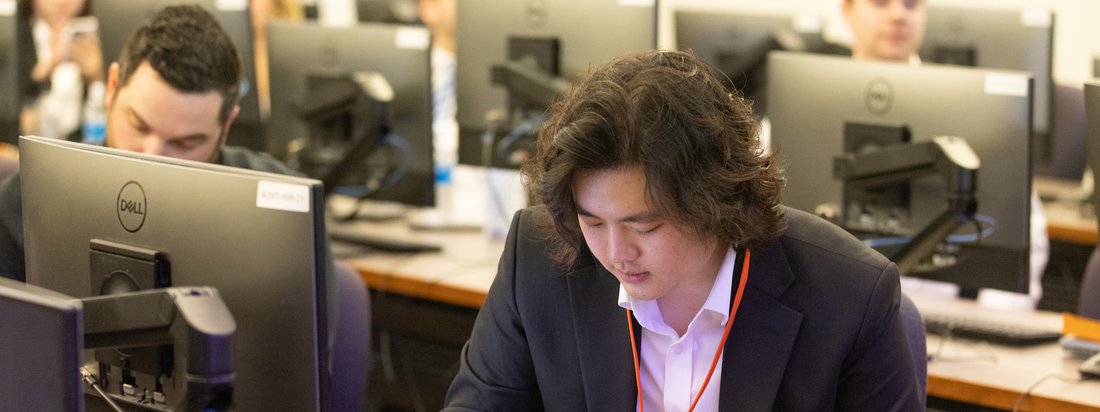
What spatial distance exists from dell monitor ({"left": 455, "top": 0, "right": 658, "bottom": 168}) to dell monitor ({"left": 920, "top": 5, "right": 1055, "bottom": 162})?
1.04 m

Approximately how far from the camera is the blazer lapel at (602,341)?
1587 millimetres

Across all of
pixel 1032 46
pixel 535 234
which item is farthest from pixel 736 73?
pixel 535 234

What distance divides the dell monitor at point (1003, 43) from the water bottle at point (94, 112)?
259 cm

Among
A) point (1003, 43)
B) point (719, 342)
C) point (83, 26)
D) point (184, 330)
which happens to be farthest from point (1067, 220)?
point (83, 26)

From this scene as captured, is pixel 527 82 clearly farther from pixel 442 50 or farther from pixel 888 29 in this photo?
pixel 442 50

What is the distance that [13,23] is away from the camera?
374cm

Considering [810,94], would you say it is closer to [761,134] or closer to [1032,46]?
[761,134]

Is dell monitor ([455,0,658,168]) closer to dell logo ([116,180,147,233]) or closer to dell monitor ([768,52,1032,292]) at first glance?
dell monitor ([768,52,1032,292])

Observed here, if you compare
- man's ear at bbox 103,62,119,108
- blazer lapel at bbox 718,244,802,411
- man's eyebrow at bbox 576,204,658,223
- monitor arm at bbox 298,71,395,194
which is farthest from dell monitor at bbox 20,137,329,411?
monitor arm at bbox 298,71,395,194

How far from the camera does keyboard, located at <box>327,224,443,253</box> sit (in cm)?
321

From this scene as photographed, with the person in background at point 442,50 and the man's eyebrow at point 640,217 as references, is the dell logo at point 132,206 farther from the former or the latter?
the person in background at point 442,50

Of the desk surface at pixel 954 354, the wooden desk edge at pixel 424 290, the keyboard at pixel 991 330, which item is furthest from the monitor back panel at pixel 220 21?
the keyboard at pixel 991 330

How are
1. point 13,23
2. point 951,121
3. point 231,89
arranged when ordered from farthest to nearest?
point 13,23, point 951,121, point 231,89

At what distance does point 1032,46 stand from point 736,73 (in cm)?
80
